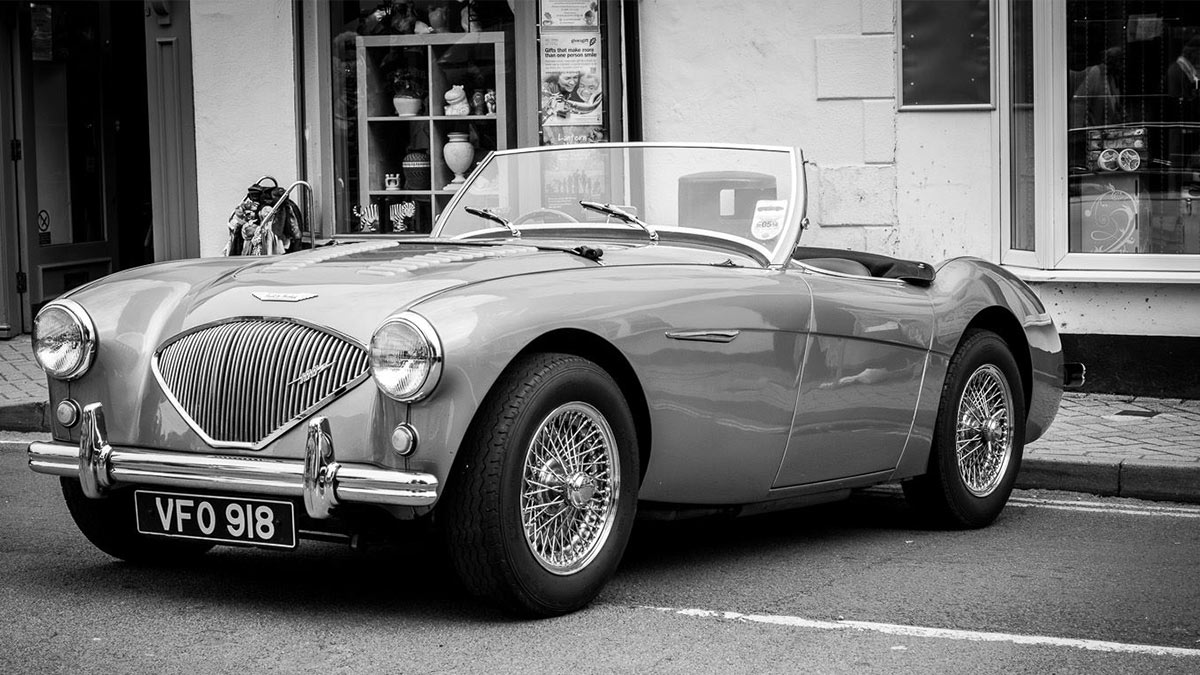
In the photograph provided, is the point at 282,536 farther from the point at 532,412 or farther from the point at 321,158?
the point at 321,158

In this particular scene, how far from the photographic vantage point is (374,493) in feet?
13.6

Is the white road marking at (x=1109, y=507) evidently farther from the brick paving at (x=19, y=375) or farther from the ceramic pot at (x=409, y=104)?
the ceramic pot at (x=409, y=104)

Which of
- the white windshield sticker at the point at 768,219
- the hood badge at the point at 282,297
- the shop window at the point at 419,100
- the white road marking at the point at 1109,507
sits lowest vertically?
the white road marking at the point at 1109,507

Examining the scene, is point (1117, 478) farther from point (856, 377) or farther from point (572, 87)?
point (572, 87)

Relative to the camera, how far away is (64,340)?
4.79m

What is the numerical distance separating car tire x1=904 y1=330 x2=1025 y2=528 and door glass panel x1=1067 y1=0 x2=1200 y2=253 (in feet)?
12.3

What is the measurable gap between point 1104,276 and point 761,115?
2372 millimetres

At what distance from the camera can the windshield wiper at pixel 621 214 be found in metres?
5.62

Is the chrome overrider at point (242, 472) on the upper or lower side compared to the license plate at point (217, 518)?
upper

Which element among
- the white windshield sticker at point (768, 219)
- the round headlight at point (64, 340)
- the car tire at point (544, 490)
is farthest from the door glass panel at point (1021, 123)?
the round headlight at point (64, 340)

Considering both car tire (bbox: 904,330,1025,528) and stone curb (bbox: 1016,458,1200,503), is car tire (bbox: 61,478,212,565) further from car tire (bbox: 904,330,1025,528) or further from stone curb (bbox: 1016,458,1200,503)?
stone curb (bbox: 1016,458,1200,503)

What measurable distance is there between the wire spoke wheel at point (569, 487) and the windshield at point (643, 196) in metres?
1.20

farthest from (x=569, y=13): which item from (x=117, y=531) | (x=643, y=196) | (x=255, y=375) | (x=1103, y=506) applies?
(x=255, y=375)

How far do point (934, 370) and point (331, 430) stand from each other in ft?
8.18
